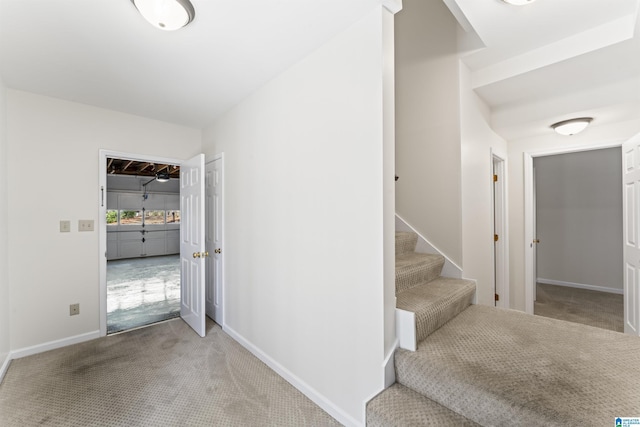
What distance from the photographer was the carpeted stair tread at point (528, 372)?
113 centimetres

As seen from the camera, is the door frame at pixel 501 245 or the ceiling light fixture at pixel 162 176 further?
the ceiling light fixture at pixel 162 176

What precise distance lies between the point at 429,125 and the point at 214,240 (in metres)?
2.76

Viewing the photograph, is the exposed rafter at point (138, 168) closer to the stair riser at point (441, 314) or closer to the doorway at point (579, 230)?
the stair riser at point (441, 314)

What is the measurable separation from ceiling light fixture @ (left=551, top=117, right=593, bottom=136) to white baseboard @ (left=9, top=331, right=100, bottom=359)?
18.5 feet

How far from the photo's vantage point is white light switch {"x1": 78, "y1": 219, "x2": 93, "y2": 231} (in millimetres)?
2852

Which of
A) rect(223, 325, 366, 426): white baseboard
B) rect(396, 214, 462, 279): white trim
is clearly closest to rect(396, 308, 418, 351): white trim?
rect(223, 325, 366, 426): white baseboard

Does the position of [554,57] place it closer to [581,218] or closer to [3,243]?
[581,218]

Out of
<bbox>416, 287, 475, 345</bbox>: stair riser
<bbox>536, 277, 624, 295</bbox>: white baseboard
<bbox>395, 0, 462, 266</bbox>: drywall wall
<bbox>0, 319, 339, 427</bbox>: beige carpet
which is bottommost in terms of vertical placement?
<bbox>536, 277, 624, 295</bbox>: white baseboard

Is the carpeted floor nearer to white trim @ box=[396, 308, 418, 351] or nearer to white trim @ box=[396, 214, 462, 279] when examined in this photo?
white trim @ box=[396, 214, 462, 279]

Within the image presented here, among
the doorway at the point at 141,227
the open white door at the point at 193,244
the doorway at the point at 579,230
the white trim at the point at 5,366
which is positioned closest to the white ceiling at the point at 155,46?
the open white door at the point at 193,244

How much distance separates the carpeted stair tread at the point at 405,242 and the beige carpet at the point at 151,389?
1.48m

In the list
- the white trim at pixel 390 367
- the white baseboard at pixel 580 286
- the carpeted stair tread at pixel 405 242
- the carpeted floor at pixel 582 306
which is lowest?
the carpeted floor at pixel 582 306

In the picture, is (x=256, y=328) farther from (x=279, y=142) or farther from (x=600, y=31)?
(x=600, y=31)

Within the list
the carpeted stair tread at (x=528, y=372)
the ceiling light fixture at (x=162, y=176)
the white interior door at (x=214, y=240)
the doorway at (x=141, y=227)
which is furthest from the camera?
the ceiling light fixture at (x=162, y=176)
